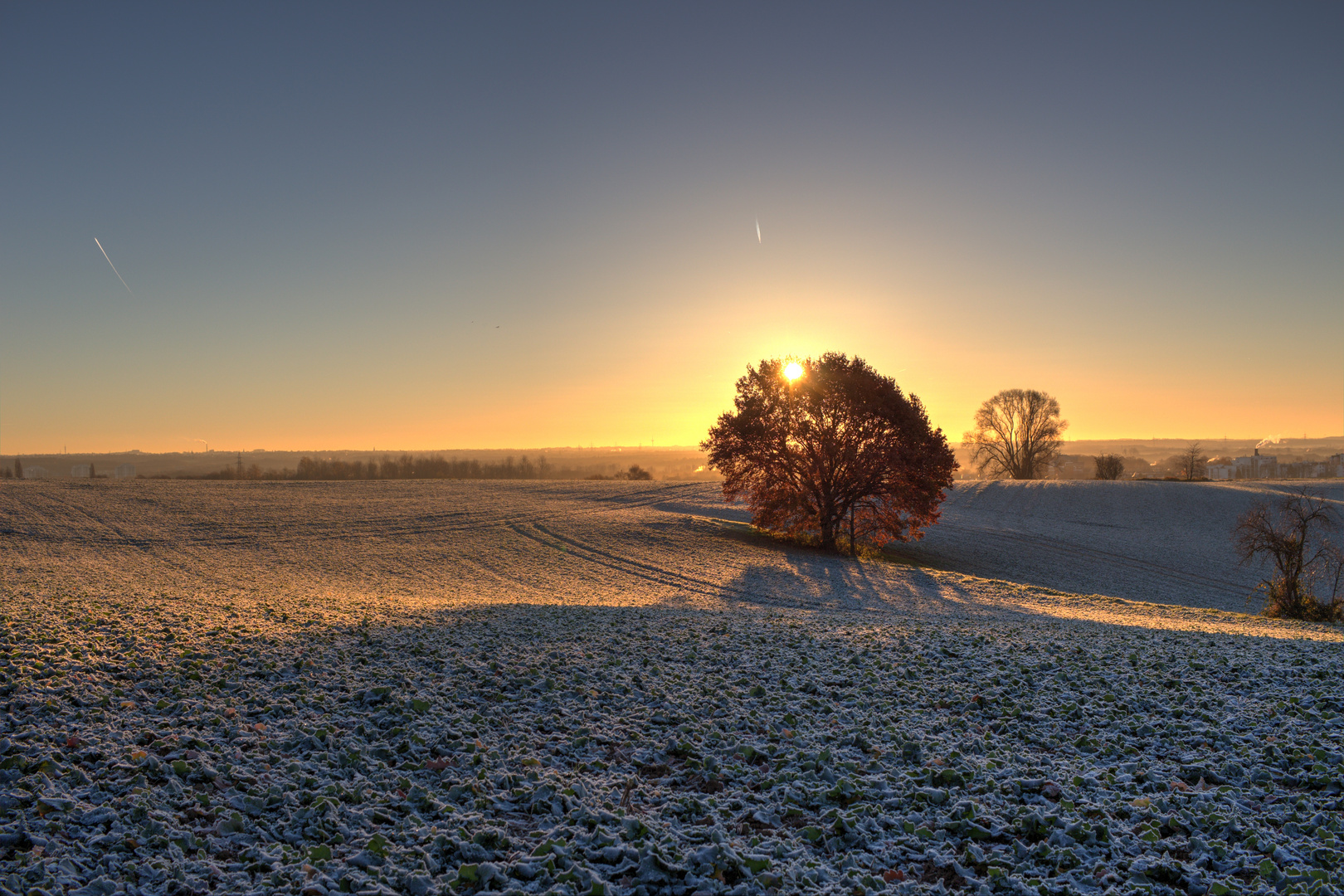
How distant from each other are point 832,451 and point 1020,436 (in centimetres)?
5178

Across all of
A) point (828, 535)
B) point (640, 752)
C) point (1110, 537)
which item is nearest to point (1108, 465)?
point (1110, 537)

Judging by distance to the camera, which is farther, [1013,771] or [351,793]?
[1013,771]

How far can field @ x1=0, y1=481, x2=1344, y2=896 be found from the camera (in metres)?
4.33

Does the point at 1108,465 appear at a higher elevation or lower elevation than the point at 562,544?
higher

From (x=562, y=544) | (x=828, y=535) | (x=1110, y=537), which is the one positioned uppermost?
(x=828, y=535)

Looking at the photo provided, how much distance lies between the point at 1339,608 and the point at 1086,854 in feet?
72.1

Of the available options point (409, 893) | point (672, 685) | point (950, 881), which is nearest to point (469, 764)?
point (409, 893)

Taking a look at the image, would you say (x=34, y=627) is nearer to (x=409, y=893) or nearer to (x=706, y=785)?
(x=409, y=893)

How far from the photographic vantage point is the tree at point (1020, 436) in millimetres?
69375

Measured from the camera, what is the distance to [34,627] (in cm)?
854

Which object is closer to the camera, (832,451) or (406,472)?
(832,451)

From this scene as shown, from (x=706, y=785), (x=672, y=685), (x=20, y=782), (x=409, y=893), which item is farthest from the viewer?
(x=672, y=685)

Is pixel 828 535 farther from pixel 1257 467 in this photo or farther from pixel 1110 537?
pixel 1257 467

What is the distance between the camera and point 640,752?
604 centimetres
